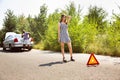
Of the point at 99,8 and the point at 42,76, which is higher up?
the point at 99,8

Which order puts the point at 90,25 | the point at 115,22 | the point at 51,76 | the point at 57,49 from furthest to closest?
1. the point at 57,49
2. the point at 90,25
3. the point at 115,22
4. the point at 51,76

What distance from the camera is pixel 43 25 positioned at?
3947 cm

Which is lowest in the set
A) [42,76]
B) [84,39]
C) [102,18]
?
[42,76]

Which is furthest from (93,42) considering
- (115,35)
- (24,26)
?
(24,26)

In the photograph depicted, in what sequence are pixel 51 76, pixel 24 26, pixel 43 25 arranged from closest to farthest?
pixel 51 76
pixel 43 25
pixel 24 26

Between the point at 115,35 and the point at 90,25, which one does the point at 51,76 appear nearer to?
the point at 115,35

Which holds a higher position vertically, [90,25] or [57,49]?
[90,25]

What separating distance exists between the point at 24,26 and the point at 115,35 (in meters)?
29.8

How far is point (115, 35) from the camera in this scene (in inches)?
586

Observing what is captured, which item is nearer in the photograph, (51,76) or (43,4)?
(51,76)

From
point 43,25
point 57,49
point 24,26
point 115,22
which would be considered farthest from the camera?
point 24,26

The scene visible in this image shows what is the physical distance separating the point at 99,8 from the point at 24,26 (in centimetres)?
1124

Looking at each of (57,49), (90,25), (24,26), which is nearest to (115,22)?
(90,25)

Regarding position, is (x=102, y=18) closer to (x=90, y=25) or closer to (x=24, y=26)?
(x=24, y=26)
